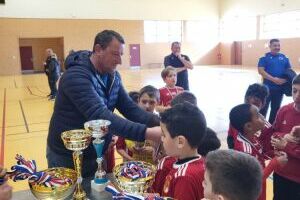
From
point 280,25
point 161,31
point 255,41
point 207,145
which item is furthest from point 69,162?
point 161,31

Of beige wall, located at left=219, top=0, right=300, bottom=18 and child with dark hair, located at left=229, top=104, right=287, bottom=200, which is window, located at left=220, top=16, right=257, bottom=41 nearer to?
beige wall, located at left=219, top=0, right=300, bottom=18

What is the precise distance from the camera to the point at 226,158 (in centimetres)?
139

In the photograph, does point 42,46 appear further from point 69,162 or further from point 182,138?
point 182,138

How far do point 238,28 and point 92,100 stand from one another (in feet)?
87.8

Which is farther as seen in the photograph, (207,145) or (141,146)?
(141,146)

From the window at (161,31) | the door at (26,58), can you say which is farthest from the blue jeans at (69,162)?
the window at (161,31)

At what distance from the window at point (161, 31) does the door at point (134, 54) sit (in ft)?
4.00

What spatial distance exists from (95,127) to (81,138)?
0.10m

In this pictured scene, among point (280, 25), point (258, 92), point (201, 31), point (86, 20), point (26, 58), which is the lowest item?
point (258, 92)

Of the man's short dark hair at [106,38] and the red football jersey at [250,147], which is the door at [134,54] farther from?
the man's short dark hair at [106,38]

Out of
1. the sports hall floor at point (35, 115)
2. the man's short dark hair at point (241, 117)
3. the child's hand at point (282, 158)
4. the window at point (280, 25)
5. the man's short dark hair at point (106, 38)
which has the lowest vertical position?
the sports hall floor at point (35, 115)

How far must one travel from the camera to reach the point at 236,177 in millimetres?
1346

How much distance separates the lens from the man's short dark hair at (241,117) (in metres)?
2.78

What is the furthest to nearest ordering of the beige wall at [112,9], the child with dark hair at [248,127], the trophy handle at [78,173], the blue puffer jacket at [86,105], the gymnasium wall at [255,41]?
the beige wall at [112,9], the gymnasium wall at [255,41], the child with dark hair at [248,127], the blue puffer jacket at [86,105], the trophy handle at [78,173]
